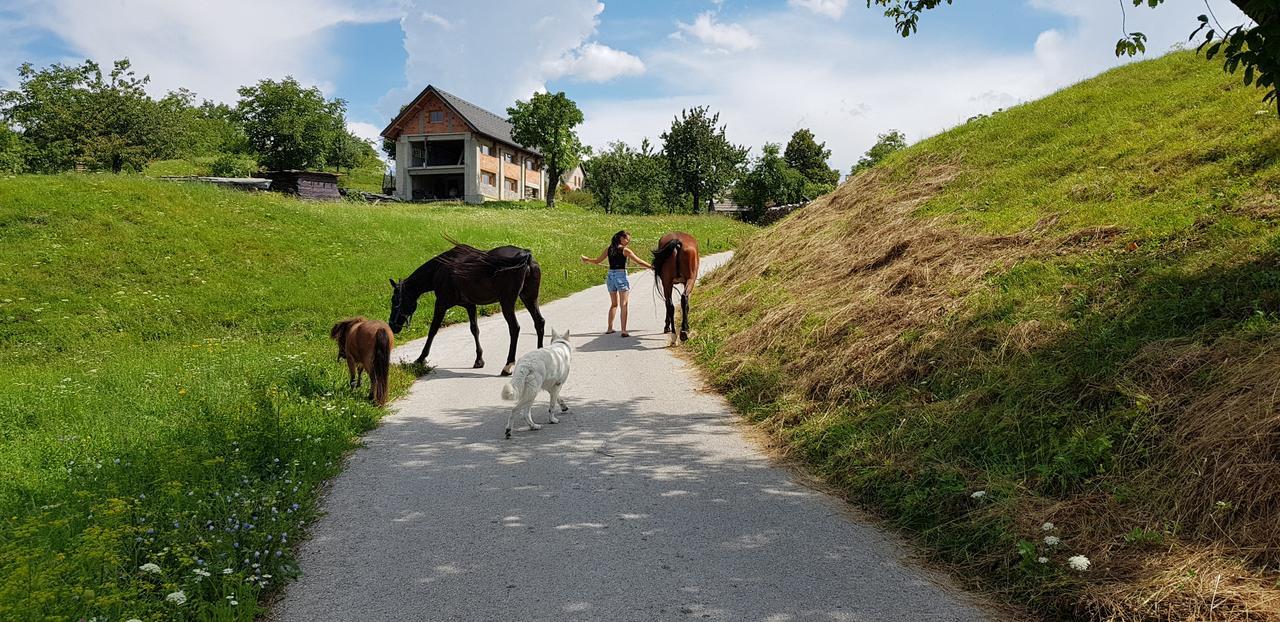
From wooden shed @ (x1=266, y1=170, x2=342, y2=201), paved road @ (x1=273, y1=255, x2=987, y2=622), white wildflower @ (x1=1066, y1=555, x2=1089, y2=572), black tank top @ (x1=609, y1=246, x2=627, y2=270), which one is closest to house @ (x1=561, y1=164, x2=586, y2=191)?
wooden shed @ (x1=266, y1=170, x2=342, y2=201)

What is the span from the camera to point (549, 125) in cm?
5469

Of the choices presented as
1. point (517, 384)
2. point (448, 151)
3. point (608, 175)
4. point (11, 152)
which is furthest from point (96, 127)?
point (517, 384)

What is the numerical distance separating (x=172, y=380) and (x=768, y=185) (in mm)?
45595

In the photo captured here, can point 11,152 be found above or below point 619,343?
above

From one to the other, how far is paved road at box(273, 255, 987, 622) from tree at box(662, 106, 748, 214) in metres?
47.1

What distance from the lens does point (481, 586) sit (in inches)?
158

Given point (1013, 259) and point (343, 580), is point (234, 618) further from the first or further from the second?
point (1013, 259)

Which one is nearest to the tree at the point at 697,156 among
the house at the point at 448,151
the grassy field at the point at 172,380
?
the house at the point at 448,151

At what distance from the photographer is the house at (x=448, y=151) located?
5722 centimetres

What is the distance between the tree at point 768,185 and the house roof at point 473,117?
752 inches

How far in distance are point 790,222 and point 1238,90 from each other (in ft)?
Answer: 29.7

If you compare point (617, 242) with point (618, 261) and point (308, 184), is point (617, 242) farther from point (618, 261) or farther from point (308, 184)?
point (308, 184)

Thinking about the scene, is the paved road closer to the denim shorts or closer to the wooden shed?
the denim shorts

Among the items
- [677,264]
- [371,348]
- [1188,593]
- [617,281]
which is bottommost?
[1188,593]
